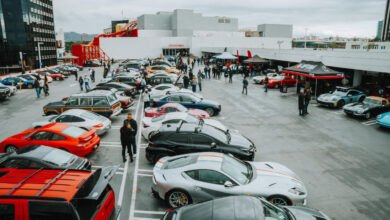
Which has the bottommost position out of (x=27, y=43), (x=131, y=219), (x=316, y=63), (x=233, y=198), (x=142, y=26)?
(x=131, y=219)

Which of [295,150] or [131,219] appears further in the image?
[295,150]

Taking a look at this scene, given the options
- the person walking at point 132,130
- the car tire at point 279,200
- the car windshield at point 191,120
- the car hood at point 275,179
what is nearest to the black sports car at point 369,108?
the car windshield at point 191,120

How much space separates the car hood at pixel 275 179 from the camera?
6453 millimetres

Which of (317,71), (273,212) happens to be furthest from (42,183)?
(317,71)

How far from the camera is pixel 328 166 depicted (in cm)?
937

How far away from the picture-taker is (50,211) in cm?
447

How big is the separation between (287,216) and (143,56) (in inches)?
2425

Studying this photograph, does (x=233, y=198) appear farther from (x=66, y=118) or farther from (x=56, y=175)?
(x=66, y=118)

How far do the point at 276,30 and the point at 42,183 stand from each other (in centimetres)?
10582

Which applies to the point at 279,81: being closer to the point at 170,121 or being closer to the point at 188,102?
the point at 188,102

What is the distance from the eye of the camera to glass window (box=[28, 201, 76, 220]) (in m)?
4.46

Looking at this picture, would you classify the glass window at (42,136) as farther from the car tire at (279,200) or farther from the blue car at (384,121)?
the blue car at (384,121)

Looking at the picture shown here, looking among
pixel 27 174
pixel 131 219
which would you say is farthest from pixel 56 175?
pixel 131 219

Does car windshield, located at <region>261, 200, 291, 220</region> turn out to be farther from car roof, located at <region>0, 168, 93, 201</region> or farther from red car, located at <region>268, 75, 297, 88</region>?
red car, located at <region>268, 75, 297, 88</region>
